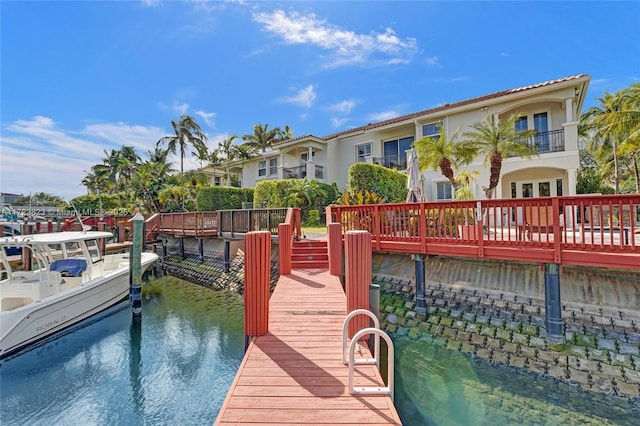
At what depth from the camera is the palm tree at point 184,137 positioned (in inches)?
1401

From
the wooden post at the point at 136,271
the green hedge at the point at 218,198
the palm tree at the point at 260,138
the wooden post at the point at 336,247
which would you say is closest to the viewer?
the wooden post at the point at 336,247

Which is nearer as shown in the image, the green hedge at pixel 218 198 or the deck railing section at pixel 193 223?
the deck railing section at pixel 193 223

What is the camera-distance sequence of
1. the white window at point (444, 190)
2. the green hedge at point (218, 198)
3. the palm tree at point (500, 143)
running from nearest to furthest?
the palm tree at point (500, 143) < the white window at point (444, 190) < the green hedge at point (218, 198)

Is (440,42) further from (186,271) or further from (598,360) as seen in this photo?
(186,271)

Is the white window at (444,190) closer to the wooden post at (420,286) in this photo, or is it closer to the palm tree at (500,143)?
the palm tree at (500,143)

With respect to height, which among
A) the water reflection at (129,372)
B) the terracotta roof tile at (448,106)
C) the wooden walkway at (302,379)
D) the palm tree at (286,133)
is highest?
the palm tree at (286,133)

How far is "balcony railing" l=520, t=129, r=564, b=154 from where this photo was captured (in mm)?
14129

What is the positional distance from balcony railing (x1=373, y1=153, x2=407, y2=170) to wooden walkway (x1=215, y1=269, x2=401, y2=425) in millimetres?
16025

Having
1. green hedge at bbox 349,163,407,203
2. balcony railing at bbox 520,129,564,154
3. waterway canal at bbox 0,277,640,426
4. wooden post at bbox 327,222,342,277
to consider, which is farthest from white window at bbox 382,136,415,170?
waterway canal at bbox 0,277,640,426

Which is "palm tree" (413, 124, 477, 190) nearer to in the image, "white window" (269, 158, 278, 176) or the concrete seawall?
the concrete seawall

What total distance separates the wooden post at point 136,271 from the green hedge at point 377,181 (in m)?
10.1

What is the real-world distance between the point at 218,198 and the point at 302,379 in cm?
2030


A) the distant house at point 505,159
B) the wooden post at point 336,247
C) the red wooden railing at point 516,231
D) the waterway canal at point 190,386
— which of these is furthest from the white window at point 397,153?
the waterway canal at point 190,386

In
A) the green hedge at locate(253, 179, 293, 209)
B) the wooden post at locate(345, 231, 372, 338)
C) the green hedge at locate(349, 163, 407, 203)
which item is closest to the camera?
the wooden post at locate(345, 231, 372, 338)
